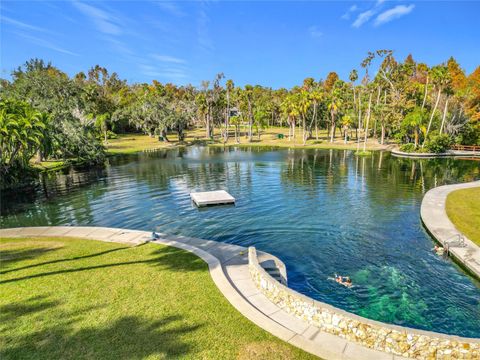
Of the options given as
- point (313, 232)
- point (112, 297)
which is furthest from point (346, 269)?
point (112, 297)

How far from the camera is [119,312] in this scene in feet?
32.0

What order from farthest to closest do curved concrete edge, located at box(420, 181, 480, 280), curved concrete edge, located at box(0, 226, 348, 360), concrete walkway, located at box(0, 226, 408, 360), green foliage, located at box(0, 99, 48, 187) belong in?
1. green foliage, located at box(0, 99, 48, 187)
2. curved concrete edge, located at box(420, 181, 480, 280)
3. curved concrete edge, located at box(0, 226, 348, 360)
4. concrete walkway, located at box(0, 226, 408, 360)

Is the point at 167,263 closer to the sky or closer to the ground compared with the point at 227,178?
closer to the sky

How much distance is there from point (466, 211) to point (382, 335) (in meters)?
19.7

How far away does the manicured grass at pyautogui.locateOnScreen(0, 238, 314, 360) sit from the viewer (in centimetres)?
820

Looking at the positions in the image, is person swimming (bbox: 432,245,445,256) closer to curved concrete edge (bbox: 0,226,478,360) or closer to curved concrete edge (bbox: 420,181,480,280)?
curved concrete edge (bbox: 420,181,480,280)

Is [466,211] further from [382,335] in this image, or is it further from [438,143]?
[438,143]

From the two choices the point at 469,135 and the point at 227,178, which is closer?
the point at 227,178

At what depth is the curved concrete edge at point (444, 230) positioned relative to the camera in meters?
15.5

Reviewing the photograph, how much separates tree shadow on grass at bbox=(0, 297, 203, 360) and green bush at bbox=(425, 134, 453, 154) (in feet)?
213

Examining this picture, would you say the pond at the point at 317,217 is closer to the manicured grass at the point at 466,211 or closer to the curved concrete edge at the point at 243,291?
the manicured grass at the point at 466,211

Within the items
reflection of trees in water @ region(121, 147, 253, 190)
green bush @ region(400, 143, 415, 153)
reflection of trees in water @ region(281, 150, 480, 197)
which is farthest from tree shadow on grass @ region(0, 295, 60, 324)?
green bush @ region(400, 143, 415, 153)

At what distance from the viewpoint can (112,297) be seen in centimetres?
1061

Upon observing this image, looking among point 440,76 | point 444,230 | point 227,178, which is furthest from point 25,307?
point 440,76
